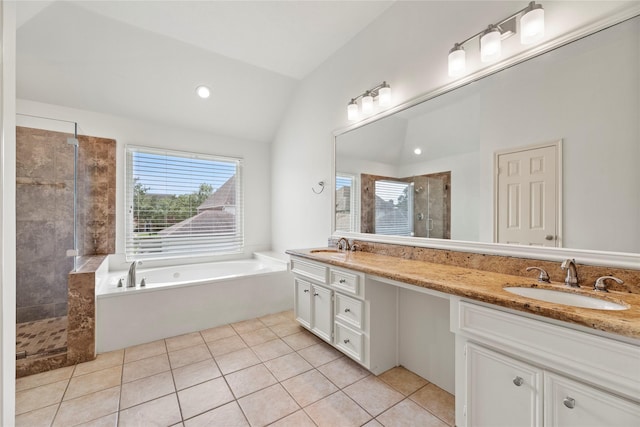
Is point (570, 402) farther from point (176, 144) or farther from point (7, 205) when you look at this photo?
point (176, 144)

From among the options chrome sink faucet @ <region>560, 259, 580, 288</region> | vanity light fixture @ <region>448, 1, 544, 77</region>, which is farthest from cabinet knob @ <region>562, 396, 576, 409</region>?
vanity light fixture @ <region>448, 1, 544, 77</region>

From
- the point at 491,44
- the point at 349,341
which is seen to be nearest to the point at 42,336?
the point at 349,341

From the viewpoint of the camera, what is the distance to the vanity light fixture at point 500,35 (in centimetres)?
133

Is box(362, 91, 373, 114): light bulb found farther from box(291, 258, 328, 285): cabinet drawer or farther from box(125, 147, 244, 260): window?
box(125, 147, 244, 260): window

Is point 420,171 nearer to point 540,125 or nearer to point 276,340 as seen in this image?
point 540,125

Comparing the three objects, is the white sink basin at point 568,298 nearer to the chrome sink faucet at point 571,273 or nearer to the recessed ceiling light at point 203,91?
the chrome sink faucet at point 571,273

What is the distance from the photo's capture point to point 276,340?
244cm

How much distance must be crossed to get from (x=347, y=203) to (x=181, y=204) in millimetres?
2247

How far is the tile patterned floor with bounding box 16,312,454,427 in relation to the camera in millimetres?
1521

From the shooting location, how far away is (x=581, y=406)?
925 millimetres

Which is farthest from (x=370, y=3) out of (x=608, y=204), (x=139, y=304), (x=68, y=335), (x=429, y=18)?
(x=68, y=335)

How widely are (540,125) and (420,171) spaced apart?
758mm

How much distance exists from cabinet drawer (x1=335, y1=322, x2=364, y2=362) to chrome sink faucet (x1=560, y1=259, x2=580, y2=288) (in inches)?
48.2

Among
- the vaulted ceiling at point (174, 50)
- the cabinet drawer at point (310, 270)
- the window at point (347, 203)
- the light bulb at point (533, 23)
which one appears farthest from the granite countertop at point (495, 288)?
the vaulted ceiling at point (174, 50)
